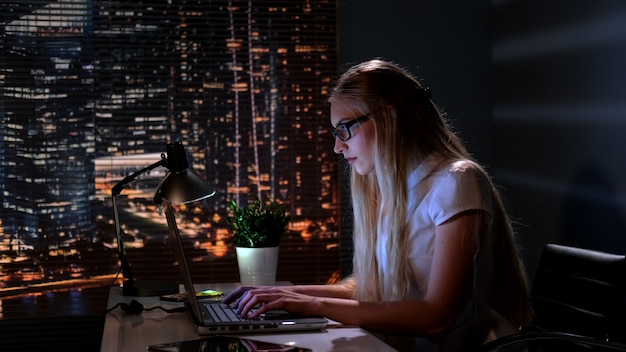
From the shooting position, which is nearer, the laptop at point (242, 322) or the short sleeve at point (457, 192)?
the laptop at point (242, 322)

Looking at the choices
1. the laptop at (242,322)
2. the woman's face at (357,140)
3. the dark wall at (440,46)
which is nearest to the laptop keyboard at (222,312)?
the laptop at (242,322)

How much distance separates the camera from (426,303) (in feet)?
5.39

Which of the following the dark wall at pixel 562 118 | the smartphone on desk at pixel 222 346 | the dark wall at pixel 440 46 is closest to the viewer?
the smartphone on desk at pixel 222 346

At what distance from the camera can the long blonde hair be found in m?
1.79

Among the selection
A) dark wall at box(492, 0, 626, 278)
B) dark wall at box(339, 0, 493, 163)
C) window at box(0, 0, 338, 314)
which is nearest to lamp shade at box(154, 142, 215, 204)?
dark wall at box(492, 0, 626, 278)

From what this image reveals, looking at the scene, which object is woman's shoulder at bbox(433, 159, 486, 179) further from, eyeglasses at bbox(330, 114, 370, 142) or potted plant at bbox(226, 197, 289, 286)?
potted plant at bbox(226, 197, 289, 286)

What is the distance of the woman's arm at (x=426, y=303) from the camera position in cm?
164

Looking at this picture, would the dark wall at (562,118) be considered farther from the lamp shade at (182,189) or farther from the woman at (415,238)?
the lamp shade at (182,189)

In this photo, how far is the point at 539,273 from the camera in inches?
89.7

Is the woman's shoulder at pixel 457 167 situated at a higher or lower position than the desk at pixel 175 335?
higher

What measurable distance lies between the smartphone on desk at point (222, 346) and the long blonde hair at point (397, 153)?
1.43 feet

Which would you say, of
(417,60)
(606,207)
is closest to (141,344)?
(606,207)

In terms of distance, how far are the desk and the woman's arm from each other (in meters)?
0.04

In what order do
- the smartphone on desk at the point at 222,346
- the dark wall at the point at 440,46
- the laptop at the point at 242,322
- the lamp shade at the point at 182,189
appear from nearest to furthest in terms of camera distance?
1. the smartphone on desk at the point at 222,346
2. the laptop at the point at 242,322
3. the lamp shade at the point at 182,189
4. the dark wall at the point at 440,46
